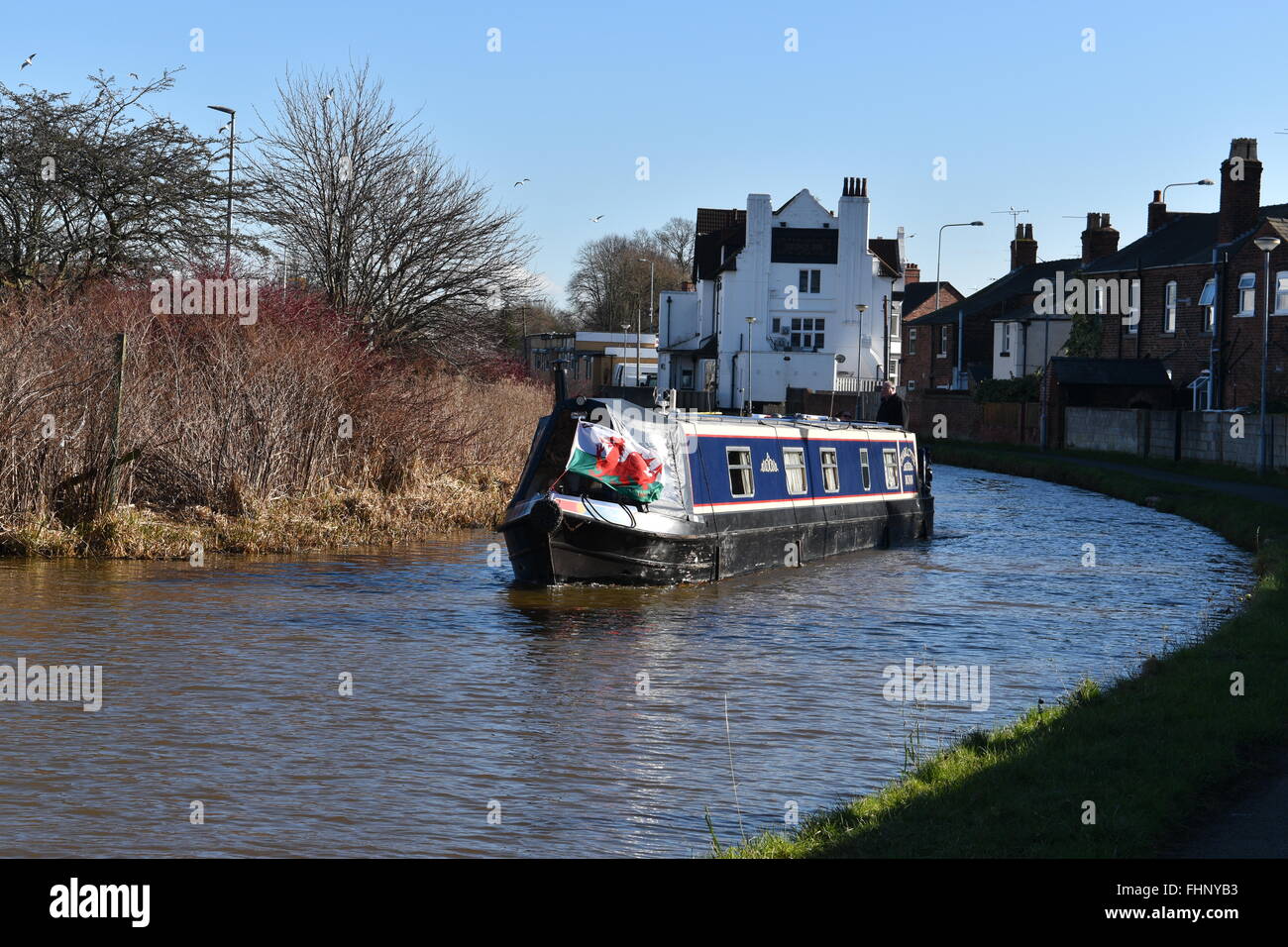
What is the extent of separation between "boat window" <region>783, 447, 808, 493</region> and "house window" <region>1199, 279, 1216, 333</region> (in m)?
26.5

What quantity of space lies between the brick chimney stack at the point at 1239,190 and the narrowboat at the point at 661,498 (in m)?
27.3

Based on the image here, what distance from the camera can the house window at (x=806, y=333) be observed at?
6850 centimetres

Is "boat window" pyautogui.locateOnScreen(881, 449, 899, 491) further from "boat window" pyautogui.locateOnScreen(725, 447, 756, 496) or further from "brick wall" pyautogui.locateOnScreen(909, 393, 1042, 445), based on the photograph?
"brick wall" pyautogui.locateOnScreen(909, 393, 1042, 445)

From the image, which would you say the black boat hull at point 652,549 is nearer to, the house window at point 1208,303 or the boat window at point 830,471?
the boat window at point 830,471

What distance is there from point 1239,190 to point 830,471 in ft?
88.9

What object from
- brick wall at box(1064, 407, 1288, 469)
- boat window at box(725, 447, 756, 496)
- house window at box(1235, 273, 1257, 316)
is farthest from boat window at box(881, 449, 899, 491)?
house window at box(1235, 273, 1257, 316)

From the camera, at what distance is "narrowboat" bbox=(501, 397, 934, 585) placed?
16516 mm

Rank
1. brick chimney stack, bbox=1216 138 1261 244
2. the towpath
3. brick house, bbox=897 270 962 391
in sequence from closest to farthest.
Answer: the towpath, brick chimney stack, bbox=1216 138 1261 244, brick house, bbox=897 270 962 391

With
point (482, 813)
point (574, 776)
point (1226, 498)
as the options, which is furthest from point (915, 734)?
point (1226, 498)

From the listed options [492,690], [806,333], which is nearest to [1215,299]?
[806,333]

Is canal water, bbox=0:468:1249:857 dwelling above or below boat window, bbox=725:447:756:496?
below

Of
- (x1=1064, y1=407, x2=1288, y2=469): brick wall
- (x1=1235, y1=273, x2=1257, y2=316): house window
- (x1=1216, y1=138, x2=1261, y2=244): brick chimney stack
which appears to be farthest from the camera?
(x1=1216, y1=138, x2=1261, y2=244): brick chimney stack

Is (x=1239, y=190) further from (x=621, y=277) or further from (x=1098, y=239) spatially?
(x=621, y=277)
